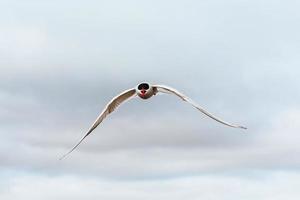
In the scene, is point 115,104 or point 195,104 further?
point 115,104

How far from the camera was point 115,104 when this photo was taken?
3472 inches

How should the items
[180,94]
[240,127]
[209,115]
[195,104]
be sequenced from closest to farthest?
[240,127]
[209,115]
[195,104]
[180,94]

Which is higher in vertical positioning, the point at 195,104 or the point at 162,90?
the point at 162,90

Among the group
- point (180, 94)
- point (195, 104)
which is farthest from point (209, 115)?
point (180, 94)

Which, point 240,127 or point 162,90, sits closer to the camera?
point 240,127

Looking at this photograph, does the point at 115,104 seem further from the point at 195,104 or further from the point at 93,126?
the point at 195,104

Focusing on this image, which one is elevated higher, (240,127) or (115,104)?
(115,104)

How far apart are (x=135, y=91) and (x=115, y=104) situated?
4.98 meters

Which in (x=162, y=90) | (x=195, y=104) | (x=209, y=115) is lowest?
(x=209, y=115)

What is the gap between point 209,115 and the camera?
65.4 metres

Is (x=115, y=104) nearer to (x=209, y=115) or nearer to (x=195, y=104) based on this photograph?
(x=195, y=104)

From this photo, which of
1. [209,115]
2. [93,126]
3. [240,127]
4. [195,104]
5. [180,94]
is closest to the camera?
[240,127]

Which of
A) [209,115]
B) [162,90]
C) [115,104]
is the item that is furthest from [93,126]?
[209,115]

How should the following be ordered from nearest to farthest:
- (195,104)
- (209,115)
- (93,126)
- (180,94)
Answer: (209,115)
(195,104)
(180,94)
(93,126)
